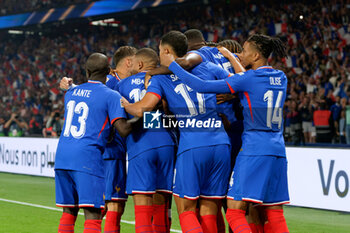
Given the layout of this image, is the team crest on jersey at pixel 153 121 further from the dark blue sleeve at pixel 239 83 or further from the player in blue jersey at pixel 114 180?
the dark blue sleeve at pixel 239 83

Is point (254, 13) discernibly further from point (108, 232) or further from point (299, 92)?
point (108, 232)

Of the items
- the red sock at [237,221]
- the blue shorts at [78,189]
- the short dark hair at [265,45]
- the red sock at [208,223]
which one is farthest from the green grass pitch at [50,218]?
the short dark hair at [265,45]

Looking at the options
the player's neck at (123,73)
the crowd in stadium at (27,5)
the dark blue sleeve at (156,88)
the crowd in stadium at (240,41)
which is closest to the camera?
the dark blue sleeve at (156,88)

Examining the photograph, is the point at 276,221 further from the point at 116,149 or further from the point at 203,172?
the point at 116,149

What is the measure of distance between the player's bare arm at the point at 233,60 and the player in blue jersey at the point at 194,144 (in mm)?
302

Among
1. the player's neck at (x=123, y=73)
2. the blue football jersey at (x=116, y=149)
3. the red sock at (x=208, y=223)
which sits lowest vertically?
the red sock at (x=208, y=223)

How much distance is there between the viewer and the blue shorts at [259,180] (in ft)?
14.0

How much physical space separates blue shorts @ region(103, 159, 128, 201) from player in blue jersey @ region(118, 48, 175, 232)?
258 millimetres

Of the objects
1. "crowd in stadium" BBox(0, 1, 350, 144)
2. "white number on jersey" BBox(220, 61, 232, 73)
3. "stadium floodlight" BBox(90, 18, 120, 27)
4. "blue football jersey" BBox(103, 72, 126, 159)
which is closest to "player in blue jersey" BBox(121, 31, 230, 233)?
"white number on jersey" BBox(220, 61, 232, 73)

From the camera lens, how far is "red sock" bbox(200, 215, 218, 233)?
444 centimetres

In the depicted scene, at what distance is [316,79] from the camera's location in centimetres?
1518

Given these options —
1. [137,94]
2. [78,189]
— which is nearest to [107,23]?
[137,94]

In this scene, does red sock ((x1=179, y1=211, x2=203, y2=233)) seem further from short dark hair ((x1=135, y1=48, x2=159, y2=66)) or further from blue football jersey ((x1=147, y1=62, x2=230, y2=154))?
short dark hair ((x1=135, y1=48, x2=159, y2=66))

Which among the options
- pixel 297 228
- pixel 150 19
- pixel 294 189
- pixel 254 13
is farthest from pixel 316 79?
pixel 150 19
